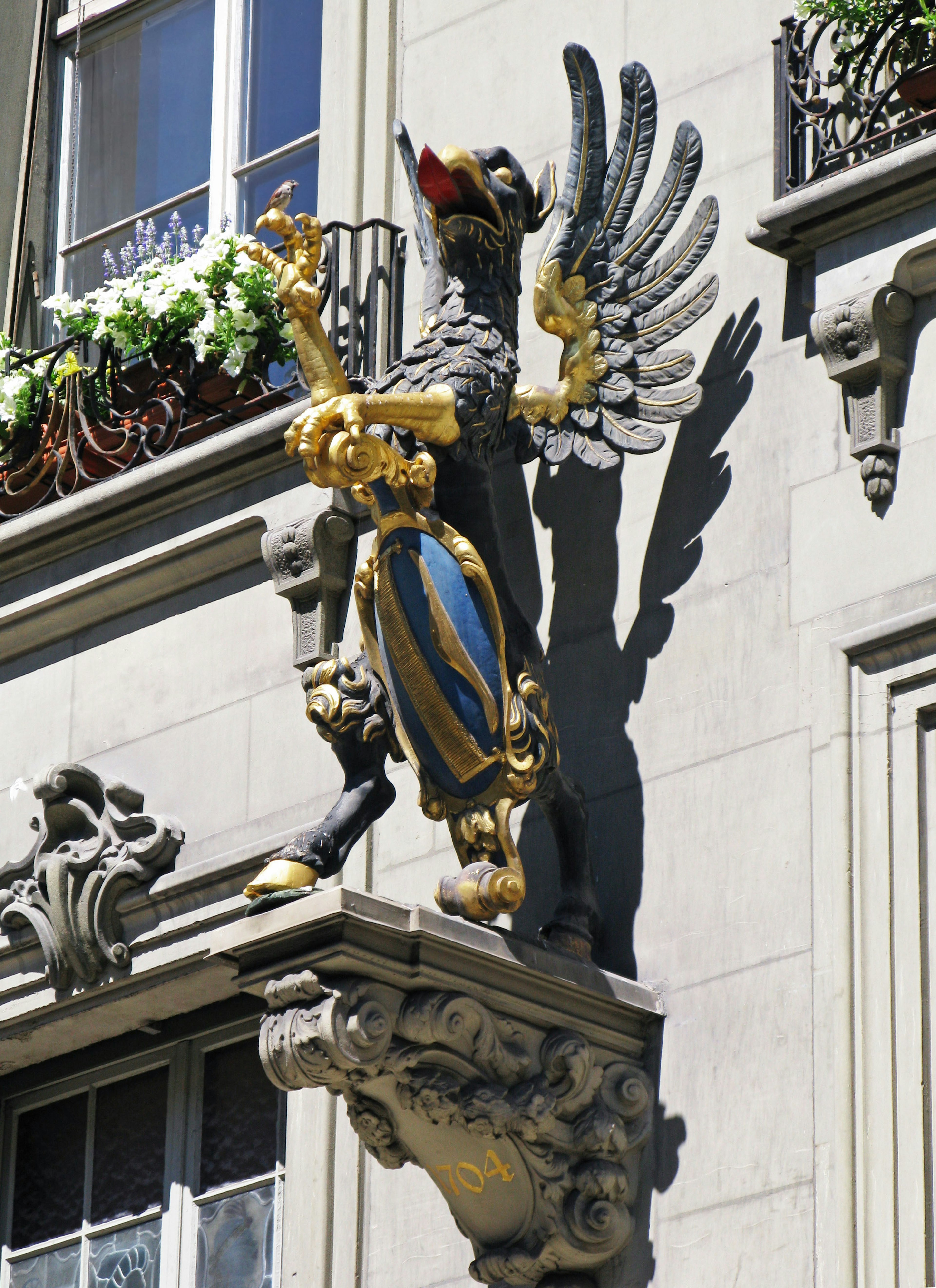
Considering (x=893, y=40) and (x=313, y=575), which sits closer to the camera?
(x=893, y=40)

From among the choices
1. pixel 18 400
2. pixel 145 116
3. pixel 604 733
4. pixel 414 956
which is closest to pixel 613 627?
pixel 604 733

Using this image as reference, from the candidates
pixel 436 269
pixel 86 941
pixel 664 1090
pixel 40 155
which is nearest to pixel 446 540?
pixel 436 269

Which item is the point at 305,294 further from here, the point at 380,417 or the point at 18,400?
the point at 18,400

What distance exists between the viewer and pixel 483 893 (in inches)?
304

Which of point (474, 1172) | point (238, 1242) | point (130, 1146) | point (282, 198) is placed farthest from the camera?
point (130, 1146)

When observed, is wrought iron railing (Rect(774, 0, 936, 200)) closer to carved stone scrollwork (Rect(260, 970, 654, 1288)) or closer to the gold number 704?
carved stone scrollwork (Rect(260, 970, 654, 1288))

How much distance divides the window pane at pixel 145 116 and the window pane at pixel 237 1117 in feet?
11.1

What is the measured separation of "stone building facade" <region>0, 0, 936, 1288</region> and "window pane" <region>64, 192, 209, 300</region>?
0.40 feet

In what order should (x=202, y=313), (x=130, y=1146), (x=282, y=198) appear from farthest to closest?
(x=202, y=313) < (x=130, y=1146) < (x=282, y=198)

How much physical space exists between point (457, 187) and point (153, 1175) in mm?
3136

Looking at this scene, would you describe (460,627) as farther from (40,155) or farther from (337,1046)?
(40,155)

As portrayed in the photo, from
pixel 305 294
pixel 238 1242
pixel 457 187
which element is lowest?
pixel 238 1242

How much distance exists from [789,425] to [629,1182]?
206 centimetres

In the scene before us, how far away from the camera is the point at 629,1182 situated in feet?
25.7
